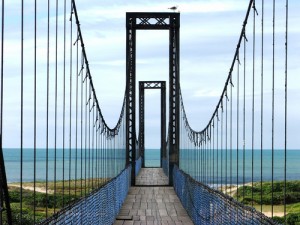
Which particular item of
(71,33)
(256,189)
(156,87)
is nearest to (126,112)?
(71,33)

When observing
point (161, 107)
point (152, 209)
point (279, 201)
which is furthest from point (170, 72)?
point (161, 107)

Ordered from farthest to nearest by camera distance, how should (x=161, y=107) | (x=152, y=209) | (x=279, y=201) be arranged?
(x=161, y=107) → (x=279, y=201) → (x=152, y=209)

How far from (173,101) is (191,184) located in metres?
10.4

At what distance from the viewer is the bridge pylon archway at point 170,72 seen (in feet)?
76.9

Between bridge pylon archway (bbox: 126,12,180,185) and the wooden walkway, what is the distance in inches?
79.6

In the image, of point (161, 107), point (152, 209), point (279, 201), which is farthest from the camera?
point (161, 107)

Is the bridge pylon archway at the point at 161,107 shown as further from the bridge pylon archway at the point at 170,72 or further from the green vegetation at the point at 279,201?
the bridge pylon archway at the point at 170,72

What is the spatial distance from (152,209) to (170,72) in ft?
28.8

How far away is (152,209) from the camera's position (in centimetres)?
1636

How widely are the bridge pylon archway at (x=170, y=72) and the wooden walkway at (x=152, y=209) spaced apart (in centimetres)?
202

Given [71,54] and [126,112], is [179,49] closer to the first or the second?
[126,112]

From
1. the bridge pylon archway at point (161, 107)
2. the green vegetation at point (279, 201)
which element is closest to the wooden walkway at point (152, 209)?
the green vegetation at point (279, 201)

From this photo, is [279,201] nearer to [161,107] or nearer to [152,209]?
[161,107]

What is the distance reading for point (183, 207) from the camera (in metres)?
16.5
